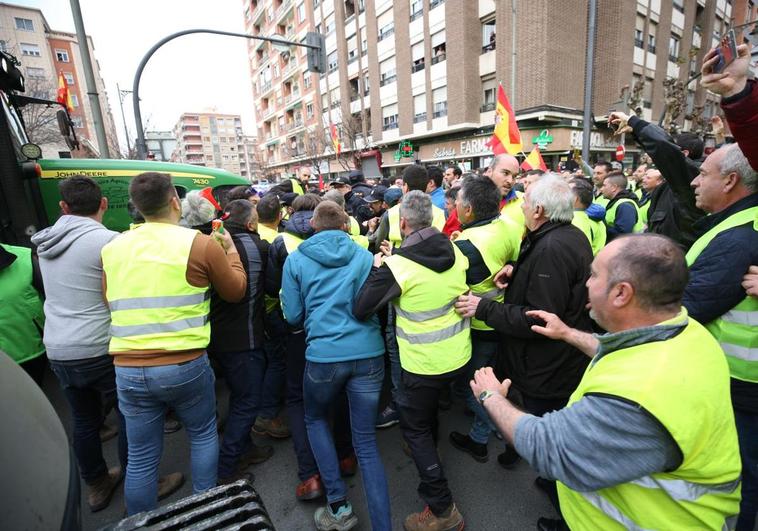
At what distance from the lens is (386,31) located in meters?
27.7

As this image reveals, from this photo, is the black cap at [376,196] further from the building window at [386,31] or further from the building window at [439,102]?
the building window at [386,31]

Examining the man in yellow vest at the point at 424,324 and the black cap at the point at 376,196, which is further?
the black cap at the point at 376,196

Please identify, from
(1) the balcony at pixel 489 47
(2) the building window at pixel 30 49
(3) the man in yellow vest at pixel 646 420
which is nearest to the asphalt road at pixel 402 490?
(3) the man in yellow vest at pixel 646 420

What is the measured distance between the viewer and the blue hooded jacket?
245 centimetres

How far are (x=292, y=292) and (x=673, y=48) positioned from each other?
35.1 metres

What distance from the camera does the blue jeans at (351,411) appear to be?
2447 mm

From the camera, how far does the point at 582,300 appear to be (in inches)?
91.1

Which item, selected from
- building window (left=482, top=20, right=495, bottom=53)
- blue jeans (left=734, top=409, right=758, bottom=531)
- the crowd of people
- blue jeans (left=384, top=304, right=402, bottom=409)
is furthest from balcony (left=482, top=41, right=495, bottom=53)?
blue jeans (left=734, top=409, right=758, bottom=531)

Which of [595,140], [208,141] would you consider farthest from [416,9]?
[208,141]

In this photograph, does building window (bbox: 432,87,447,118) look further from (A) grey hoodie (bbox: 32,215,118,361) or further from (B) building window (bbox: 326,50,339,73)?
(A) grey hoodie (bbox: 32,215,118,361)

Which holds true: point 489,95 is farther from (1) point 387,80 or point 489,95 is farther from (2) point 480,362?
(2) point 480,362

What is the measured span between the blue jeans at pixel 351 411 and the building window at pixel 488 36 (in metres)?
24.6

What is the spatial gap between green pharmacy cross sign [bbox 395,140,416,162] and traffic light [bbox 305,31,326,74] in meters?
16.0

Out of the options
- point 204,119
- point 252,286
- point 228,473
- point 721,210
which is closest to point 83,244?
point 252,286
